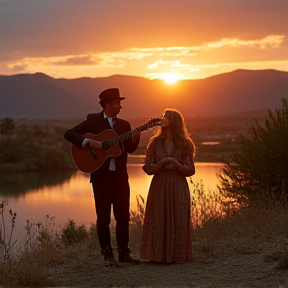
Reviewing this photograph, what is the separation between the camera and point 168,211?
8.00 metres

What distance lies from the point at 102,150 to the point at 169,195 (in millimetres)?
944

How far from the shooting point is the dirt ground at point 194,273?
277 inches

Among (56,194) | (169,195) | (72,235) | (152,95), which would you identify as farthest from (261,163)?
(152,95)

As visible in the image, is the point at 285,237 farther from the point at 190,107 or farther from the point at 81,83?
the point at 81,83

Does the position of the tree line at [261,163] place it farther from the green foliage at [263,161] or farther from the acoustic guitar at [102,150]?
the acoustic guitar at [102,150]

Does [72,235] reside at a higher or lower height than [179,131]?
lower

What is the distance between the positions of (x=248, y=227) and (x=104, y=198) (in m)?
3.03

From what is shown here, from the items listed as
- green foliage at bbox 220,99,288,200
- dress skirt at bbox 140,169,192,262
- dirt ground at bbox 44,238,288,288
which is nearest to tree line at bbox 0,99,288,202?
green foliage at bbox 220,99,288,200

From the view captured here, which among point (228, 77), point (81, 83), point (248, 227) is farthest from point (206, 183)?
point (81, 83)

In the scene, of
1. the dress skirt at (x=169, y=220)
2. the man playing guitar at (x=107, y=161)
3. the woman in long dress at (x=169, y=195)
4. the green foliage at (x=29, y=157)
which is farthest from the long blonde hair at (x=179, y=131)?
the green foliage at (x=29, y=157)

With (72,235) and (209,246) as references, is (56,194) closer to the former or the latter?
(72,235)

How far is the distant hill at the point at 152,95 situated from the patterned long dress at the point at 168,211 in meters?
134

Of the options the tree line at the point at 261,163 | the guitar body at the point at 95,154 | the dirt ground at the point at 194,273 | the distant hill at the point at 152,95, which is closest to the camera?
the dirt ground at the point at 194,273

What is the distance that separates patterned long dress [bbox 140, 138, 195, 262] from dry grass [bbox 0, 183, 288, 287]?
572 millimetres
